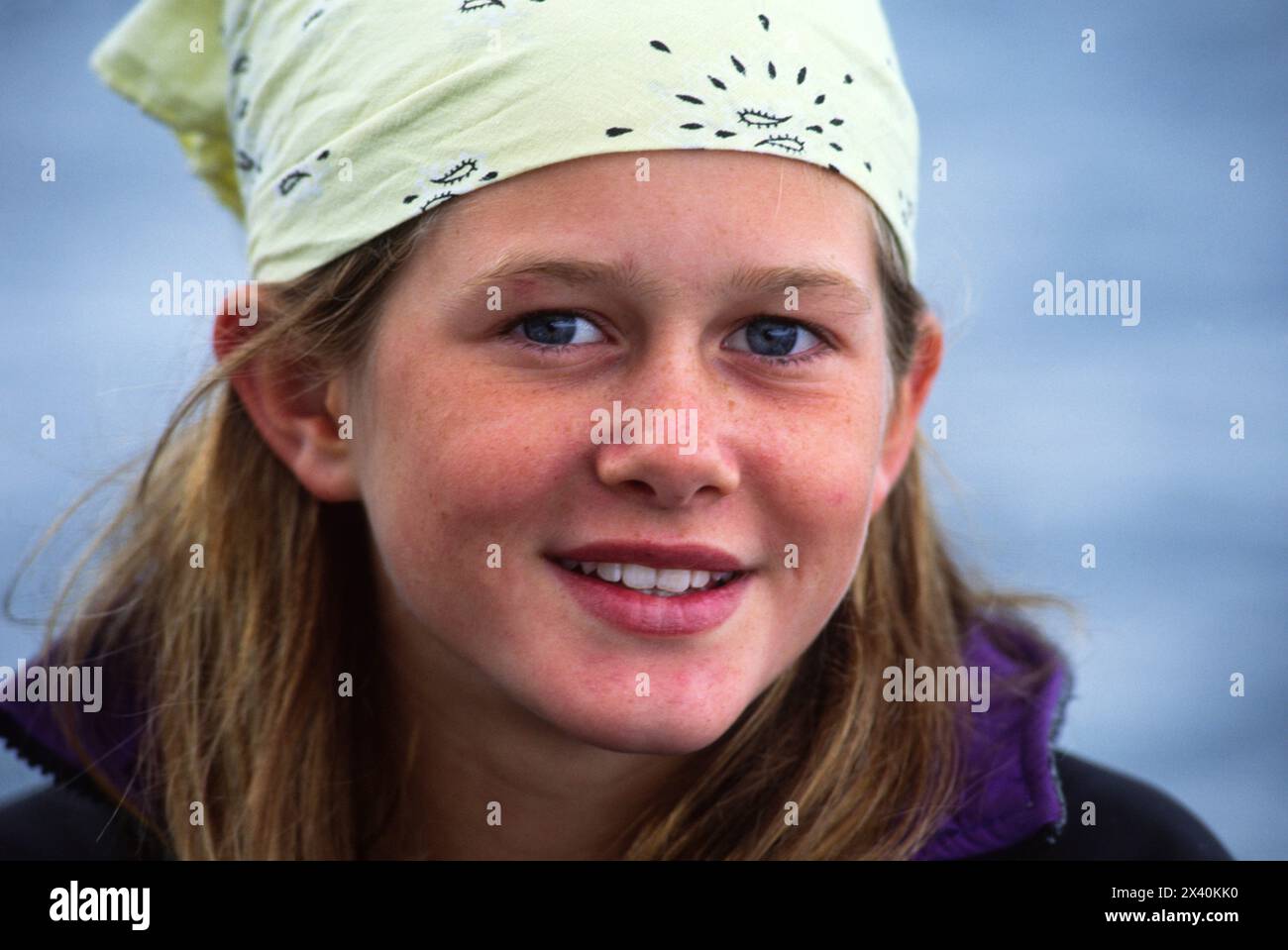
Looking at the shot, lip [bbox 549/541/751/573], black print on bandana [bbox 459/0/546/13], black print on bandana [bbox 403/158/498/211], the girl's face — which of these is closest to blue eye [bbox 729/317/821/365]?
the girl's face

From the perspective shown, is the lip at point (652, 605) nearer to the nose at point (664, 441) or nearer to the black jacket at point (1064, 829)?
the nose at point (664, 441)

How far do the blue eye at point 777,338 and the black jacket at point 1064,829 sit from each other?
77cm

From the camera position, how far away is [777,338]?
1839mm

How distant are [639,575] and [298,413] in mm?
555

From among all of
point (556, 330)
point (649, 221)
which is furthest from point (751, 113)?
point (556, 330)

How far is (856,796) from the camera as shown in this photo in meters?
→ 2.09

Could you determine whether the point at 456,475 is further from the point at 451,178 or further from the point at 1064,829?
the point at 1064,829

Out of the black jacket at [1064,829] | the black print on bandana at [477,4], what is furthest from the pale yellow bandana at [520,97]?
the black jacket at [1064,829]

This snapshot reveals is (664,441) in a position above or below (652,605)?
above

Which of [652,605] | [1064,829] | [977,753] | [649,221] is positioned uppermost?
[649,221]

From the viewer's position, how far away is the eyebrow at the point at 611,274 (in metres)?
1.70
